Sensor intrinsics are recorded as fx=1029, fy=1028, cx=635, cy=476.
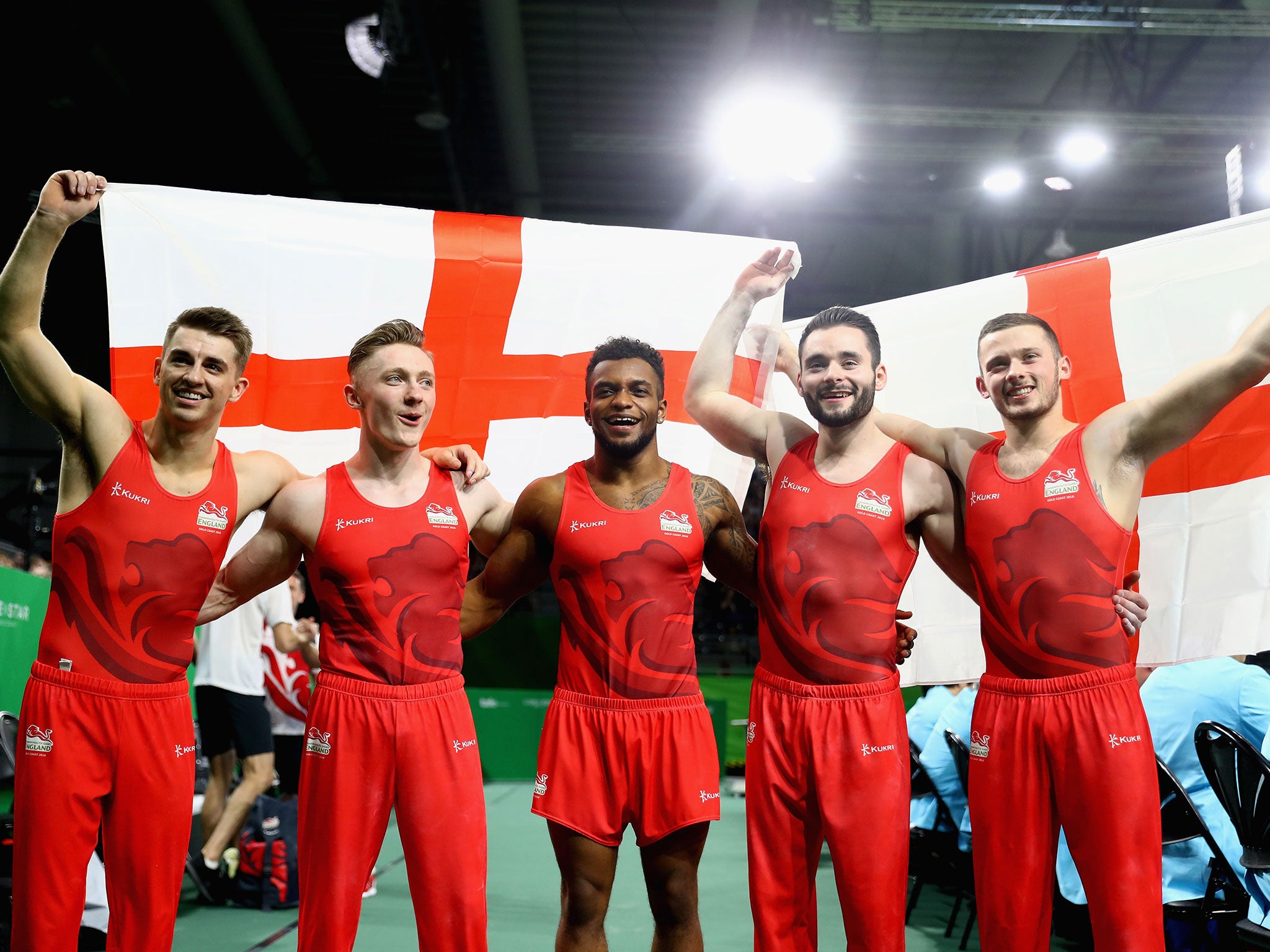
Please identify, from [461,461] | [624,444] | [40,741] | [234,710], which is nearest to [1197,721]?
[624,444]

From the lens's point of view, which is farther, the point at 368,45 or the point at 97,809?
the point at 368,45

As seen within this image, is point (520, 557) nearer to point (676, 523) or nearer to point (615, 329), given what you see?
point (676, 523)

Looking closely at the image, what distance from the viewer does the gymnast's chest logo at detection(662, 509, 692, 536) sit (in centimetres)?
337

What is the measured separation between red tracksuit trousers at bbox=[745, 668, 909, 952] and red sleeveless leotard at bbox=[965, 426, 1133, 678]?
0.43 m

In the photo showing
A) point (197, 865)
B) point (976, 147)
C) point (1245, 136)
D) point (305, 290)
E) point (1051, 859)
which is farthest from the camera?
point (976, 147)

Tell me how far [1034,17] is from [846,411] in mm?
6832

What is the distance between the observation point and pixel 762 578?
336cm

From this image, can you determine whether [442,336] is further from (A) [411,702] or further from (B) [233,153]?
(B) [233,153]

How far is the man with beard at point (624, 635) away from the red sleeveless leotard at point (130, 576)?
882 mm

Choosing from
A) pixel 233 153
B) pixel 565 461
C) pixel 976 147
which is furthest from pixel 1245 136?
pixel 233 153

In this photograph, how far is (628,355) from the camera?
3.47 meters

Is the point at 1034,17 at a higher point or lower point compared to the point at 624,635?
higher

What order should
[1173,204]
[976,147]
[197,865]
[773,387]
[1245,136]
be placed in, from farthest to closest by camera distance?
[1173,204] < [976,147] < [1245,136] < [197,865] < [773,387]

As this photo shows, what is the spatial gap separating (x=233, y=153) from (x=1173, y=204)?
11122mm
